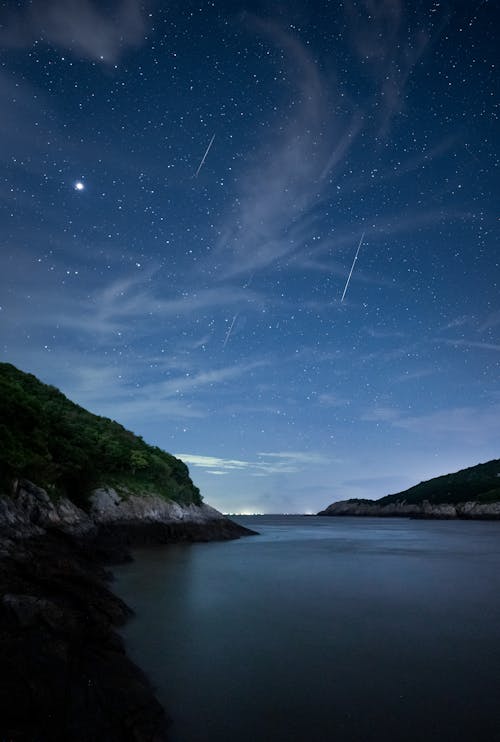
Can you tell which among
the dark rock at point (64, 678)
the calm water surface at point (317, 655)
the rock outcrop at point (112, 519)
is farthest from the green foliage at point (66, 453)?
the dark rock at point (64, 678)

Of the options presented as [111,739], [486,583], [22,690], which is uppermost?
[22,690]

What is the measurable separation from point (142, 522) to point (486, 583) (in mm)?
27899

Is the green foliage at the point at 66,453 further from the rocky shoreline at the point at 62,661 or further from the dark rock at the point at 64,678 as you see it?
the dark rock at the point at 64,678

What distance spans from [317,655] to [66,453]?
82.4ft

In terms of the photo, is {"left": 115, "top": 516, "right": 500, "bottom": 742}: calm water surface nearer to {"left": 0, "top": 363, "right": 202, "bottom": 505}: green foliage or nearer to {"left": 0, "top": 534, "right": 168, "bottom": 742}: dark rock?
{"left": 0, "top": 534, "right": 168, "bottom": 742}: dark rock

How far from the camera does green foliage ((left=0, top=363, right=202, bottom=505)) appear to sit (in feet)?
73.3

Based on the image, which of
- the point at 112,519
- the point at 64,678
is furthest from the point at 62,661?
the point at 112,519

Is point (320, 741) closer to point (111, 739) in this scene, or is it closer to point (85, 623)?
point (111, 739)

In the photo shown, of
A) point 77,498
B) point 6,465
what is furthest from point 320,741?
point 77,498

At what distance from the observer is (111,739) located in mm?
5785

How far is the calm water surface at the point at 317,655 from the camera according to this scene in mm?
7242

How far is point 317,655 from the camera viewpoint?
10.6 metres

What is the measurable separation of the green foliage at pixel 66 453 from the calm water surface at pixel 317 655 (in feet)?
26.3

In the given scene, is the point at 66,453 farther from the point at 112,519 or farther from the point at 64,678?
the point at 64,678
